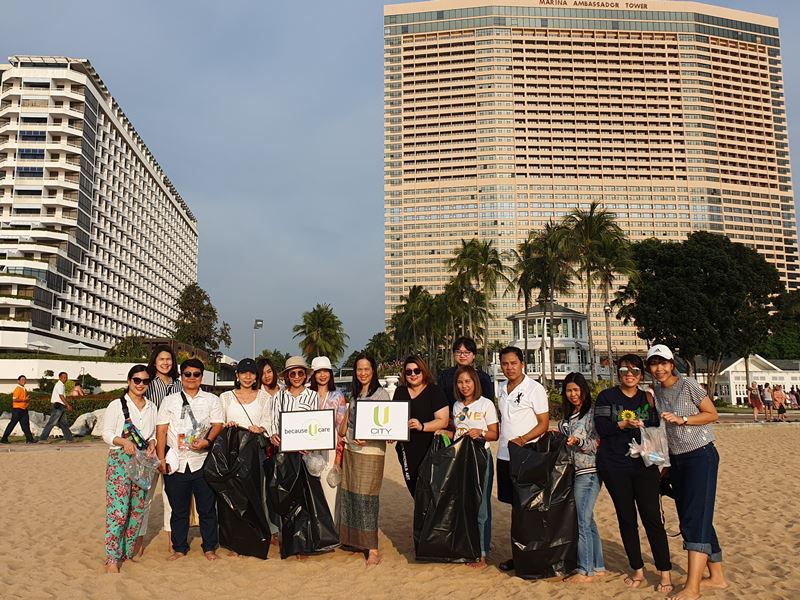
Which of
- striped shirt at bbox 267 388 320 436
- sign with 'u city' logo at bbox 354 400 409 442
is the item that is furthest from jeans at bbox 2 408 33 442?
sign with 'u city' logo at bbox 354 400 409 442

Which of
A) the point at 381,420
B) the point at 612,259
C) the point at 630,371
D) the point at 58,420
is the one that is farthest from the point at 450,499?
the point at 612,259

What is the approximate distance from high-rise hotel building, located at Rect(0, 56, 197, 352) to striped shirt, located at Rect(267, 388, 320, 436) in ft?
176

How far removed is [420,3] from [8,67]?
7252cm

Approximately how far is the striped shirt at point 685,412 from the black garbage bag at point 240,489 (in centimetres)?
359

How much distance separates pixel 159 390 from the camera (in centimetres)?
604

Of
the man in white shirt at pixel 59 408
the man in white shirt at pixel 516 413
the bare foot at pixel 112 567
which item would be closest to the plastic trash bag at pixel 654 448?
the man in white shirt at pixel 516 413

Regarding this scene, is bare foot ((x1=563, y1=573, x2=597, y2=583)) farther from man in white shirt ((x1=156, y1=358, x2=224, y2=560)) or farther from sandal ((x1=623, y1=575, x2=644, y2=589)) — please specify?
man in white shirt ((x1=156, y1=358, x2=224, y2=560))

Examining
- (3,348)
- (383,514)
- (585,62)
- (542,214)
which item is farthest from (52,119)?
(585,62)

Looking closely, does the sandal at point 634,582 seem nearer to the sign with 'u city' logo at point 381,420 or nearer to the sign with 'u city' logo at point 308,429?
the sign with 'u city' logo at point 381,420

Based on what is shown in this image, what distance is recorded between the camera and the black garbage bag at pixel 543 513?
5.01m

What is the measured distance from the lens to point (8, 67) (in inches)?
2699

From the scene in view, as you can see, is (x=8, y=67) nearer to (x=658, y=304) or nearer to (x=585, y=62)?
(x=658, y=304)

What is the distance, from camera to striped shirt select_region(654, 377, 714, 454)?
4.60 meters

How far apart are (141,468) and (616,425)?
4094 millimetres
